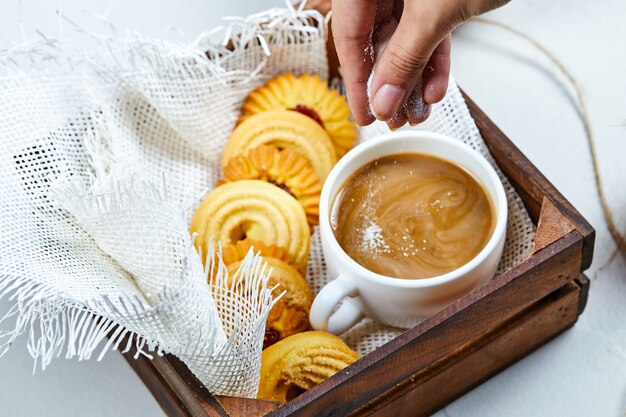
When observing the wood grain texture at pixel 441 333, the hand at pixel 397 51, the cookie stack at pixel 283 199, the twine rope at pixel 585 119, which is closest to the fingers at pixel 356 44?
the hand at pixel 397 51

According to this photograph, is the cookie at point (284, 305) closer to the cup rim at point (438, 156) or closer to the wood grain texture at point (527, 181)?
the cup rim at point (438, 156)

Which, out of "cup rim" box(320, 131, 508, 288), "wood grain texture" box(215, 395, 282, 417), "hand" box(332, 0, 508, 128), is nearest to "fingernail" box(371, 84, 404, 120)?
"hand" box(332, 0, 508, 128)

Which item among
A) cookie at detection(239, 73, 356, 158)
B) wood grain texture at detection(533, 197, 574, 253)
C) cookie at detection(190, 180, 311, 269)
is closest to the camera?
wood grain texture at detection(533, 197, 574, 253)

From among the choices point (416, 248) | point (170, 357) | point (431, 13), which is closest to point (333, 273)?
point (416, 248)

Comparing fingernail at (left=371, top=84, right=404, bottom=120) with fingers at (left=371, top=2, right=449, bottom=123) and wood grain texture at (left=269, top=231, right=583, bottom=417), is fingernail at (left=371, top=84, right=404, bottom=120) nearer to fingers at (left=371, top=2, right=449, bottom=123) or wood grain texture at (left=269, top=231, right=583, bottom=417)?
fingers at (left=371, top=2, right=449, bottom=123)

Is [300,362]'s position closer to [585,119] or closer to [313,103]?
[313,103]

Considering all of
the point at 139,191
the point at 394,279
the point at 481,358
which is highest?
the point at 139,191

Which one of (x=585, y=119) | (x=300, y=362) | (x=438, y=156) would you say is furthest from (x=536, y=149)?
(x=300, y=362)
